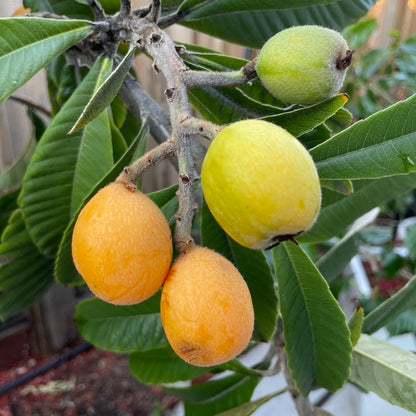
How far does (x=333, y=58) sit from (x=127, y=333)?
0.54 metres

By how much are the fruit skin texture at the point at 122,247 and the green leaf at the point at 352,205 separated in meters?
0.36

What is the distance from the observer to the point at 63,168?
668mm

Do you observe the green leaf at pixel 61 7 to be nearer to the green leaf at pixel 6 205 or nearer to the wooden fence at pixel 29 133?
the green leaf at pixel 6 205

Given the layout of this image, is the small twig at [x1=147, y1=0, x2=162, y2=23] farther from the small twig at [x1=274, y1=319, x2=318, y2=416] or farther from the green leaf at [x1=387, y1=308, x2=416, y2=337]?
the green leaf at [x1=387, y1=308, x2=416, y2=337]

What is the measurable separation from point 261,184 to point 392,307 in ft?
1.93

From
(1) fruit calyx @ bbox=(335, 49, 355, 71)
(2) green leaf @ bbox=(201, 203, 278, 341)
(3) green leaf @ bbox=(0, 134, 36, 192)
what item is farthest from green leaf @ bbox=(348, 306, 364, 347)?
(3) green leaf @ bbox=(0, 134, 36, 192)

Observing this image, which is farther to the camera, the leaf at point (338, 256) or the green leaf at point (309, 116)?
the leaf at point (338, 256)

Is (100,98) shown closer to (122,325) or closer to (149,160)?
(149,160)

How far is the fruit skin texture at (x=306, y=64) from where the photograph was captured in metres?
0.42

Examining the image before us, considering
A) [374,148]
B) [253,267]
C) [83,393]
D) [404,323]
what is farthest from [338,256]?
[83,393]

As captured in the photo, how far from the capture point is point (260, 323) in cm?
65

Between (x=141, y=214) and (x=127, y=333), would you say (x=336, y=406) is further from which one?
(x=141, y=214)

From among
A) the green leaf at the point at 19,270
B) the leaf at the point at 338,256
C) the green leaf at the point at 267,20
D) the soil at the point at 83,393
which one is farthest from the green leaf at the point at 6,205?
the soil at the point at 83,393

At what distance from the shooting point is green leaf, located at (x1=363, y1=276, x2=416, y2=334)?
78 cm
